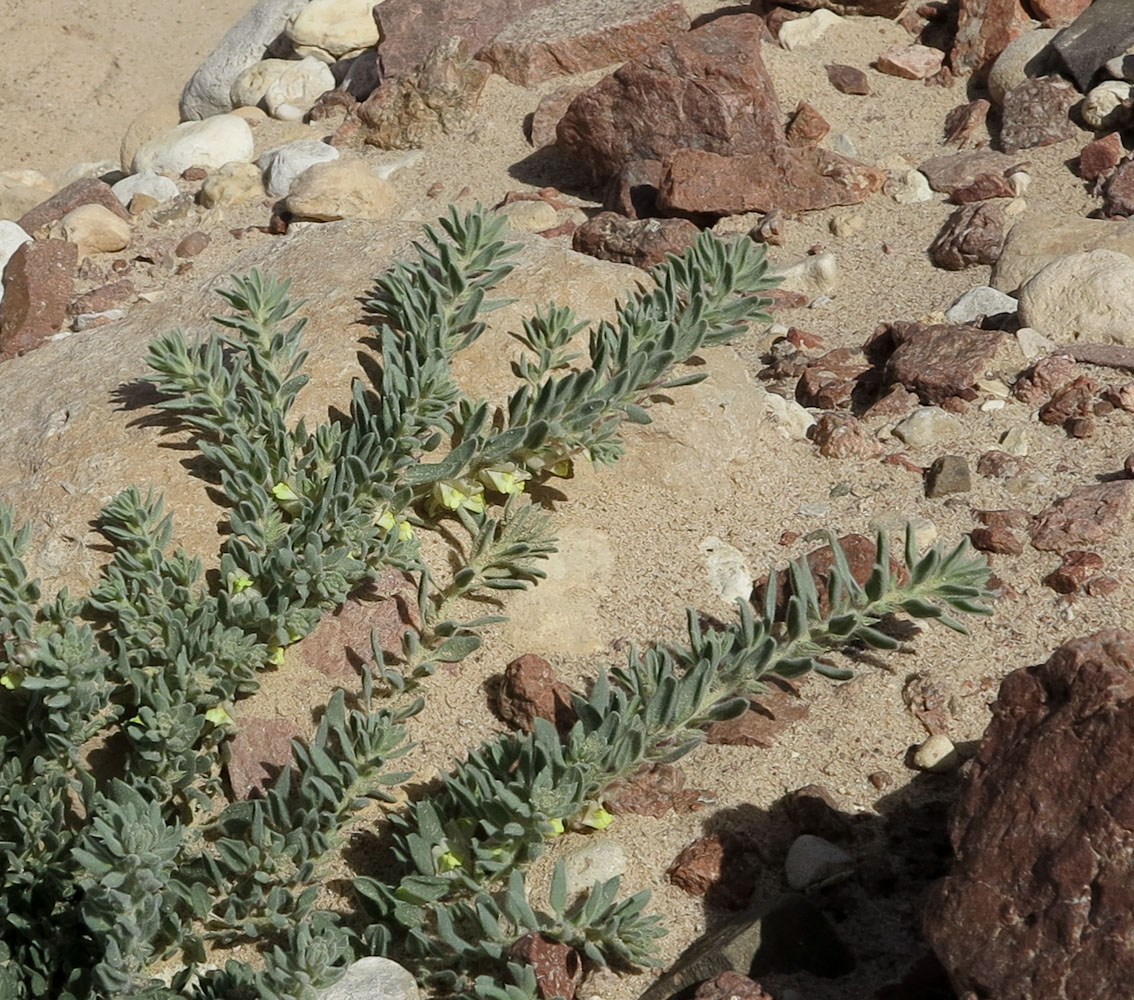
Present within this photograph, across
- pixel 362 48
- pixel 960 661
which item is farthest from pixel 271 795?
pixel 362 48

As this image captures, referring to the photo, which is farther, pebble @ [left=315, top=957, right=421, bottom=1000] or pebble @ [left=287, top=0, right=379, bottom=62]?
pebble @ [left=287, top=0, right=379, bottom=62]

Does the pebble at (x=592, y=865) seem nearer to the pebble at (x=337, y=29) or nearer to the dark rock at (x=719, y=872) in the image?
the dark rock at (x=719, y=872)

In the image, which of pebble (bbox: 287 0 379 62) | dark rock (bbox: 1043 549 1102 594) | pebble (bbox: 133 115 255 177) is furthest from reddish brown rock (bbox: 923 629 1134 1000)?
pebble (bbox: 287 0 379 62)

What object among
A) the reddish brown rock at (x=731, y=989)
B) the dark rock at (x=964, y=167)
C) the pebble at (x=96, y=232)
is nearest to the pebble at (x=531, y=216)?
the dark rock at (x=964, y=167)

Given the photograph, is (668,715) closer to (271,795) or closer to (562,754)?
(562,754)

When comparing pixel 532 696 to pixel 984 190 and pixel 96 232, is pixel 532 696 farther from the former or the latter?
pixel 96 232

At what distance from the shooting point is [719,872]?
8.30ft

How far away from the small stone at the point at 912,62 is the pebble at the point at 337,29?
8.43 ft

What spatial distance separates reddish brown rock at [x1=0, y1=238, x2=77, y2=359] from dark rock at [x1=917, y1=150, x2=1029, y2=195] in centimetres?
315

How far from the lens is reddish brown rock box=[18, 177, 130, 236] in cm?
549

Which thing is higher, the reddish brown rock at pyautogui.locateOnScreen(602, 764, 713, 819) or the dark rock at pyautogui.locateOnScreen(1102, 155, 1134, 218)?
the reddish brown rock at pyautogui.locateOnScreen(602, 764, 713, 819)

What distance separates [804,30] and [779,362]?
233 centimetres

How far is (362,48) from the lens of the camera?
6.67 metres

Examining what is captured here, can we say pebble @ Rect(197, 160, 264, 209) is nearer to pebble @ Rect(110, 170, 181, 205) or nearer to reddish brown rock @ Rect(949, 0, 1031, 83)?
pebble @ Rect(110, 170, 181, 205)
